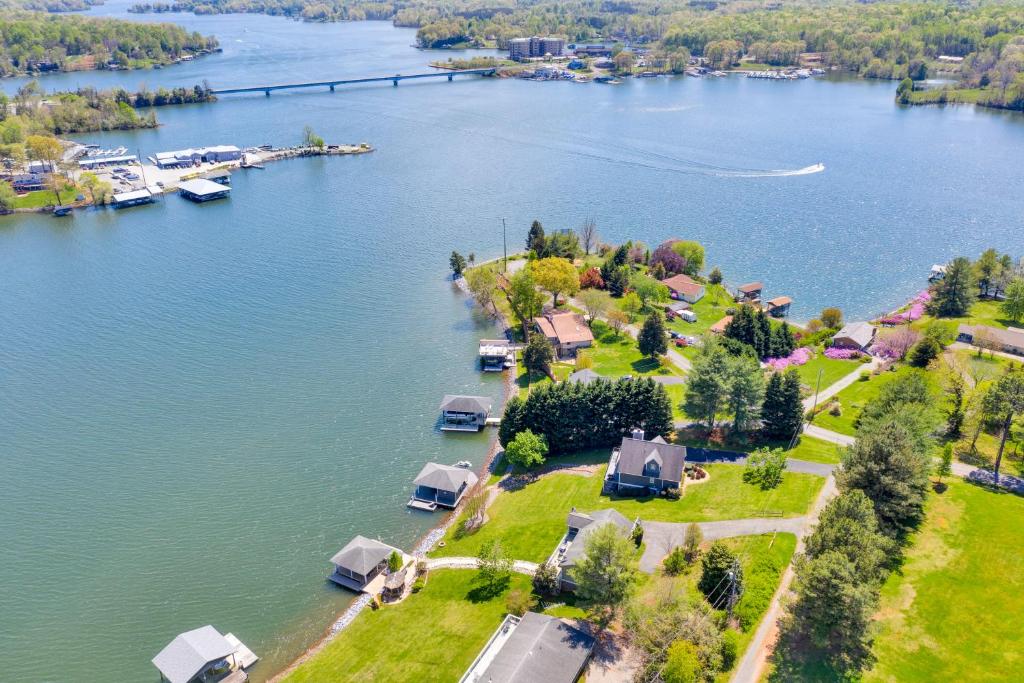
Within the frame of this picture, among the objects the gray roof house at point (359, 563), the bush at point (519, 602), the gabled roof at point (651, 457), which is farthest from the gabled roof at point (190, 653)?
the gabled roof at point (651, 457)

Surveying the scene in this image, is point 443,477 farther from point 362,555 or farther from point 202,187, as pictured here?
point 202,187

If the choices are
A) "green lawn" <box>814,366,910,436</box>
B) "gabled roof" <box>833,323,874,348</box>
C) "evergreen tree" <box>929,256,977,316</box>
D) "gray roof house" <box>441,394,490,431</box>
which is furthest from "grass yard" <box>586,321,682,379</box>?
"evergreen tree" <box>929,256,977,316</box>

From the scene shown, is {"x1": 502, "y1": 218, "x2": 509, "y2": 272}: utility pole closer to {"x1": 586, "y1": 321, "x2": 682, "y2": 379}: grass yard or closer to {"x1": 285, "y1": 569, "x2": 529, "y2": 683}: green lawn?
{"x1": 586, "y1": 321, "x2": 682, "y2": 379}: grass yard

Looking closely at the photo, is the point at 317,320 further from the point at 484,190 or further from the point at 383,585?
the point at 484,190

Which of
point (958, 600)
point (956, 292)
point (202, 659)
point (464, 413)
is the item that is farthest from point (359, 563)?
point (956, 292)

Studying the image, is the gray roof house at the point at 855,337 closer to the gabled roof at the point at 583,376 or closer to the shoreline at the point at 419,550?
the gabled roof at the point at 583,376

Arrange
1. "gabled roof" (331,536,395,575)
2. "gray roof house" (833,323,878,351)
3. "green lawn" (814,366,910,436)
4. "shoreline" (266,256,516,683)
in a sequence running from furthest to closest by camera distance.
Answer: "gray roof house" (833,323,878,351) → "green lawn" (814,366,910,436) → "gabled roof" (331,536,395,575) → "shoreline" (266,256,516,683)

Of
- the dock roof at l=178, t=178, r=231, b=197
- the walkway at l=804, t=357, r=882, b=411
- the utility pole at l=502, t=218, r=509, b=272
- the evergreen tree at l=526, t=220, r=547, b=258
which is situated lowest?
the walkway at l=804, t=357, r=882, b=411
